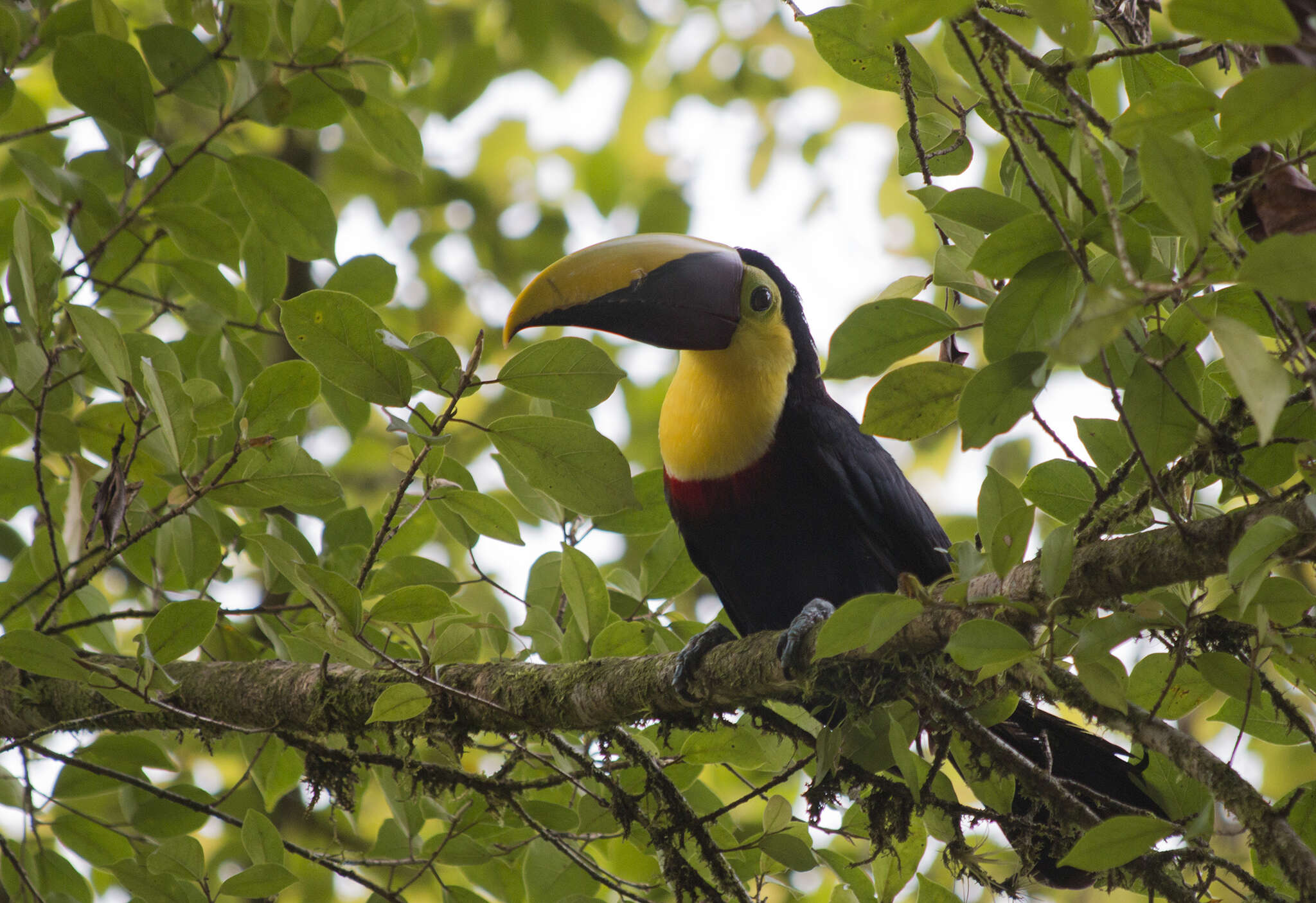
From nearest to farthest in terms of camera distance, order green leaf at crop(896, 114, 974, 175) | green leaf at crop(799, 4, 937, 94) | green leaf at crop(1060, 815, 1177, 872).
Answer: green leaf at crop(1060, 815, 1177, 872) < green leaf at crop(799, 4, 937, 94) < green leaf at crop(896, 114, 974, 175)

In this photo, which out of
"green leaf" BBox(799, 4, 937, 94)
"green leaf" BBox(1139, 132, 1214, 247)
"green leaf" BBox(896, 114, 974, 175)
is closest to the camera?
"green leaf" BBox(1139, 132, 1214, 247)

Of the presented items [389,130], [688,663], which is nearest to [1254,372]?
[688,663]

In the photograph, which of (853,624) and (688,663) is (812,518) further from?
(853,624)

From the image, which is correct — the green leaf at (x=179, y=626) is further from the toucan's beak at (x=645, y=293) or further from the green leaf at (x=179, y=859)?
the toucan's beak at (x=645, y=293)

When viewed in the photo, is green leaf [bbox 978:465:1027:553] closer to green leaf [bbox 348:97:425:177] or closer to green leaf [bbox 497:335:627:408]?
green leaf [bbox 497:335:627:408]

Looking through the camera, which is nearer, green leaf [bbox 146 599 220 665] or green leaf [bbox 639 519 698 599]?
green leaf [bbox 146 599 220 665]

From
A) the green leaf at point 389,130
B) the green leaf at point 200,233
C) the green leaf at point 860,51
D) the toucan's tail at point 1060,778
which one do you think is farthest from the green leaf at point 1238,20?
the green leaf at point 200,233

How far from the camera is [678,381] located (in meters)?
3.58

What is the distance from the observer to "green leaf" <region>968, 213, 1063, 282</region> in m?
1.61

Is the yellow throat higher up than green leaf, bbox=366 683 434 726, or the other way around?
the yellow throat

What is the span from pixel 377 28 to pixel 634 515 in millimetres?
1503

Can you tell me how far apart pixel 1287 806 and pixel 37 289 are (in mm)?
2749

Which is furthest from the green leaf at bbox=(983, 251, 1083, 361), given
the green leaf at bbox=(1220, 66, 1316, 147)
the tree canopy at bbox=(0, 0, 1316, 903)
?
the green leaf at bbox=(1220, 66, 1316, 147)

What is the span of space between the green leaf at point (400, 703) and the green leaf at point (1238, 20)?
72.2 inches
